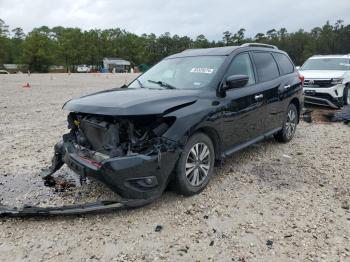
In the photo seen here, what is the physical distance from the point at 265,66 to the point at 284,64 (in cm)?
105

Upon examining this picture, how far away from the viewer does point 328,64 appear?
11.4m

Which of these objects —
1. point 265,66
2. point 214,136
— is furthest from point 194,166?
point 265,66

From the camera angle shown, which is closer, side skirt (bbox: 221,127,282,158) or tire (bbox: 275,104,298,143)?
side skirt (bbox: 221,127,282,158)

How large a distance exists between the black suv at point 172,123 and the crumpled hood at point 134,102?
0.04 feet

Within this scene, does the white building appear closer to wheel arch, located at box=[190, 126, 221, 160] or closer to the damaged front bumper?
wheel arch, located at box=[190, 126, 221, 160]

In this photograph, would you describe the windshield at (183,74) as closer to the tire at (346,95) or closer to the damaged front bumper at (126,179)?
the damaged front bumper at (126,179)

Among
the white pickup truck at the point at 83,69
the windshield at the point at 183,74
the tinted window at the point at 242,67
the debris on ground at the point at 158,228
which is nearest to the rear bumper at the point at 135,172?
the debris on ground at the point at 158,228

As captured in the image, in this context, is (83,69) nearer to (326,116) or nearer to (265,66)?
(326,116)

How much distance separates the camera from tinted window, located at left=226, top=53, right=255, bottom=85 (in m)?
4.70

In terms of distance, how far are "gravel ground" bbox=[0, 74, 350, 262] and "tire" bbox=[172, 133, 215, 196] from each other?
0.48 ft

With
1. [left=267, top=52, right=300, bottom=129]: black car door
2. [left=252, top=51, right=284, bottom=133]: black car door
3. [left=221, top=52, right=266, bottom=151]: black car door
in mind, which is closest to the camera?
Result: [left=221, top=52, right=266, bottom=151]: black car door

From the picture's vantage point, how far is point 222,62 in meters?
4.61

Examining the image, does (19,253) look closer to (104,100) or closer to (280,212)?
(104,100)

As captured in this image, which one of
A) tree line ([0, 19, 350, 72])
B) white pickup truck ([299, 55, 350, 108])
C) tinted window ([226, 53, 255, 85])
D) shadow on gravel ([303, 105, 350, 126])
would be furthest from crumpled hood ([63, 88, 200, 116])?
tree line ([0, 19, 350, 72])
